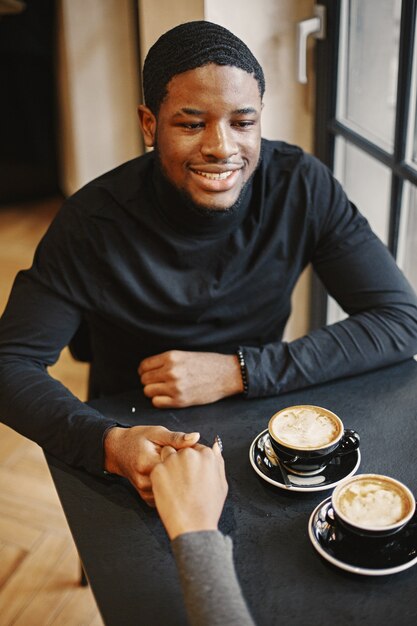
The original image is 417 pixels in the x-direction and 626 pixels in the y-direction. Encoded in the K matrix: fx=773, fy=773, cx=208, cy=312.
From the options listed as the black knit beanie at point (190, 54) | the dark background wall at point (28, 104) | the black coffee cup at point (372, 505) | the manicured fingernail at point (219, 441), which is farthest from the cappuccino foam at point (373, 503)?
the dark background wall at point (28, 104)

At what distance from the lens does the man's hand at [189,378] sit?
4.48 feet

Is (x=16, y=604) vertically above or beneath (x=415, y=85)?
beneath

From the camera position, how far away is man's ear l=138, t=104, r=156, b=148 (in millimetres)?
1471

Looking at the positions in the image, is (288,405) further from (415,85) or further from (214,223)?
(415,85)

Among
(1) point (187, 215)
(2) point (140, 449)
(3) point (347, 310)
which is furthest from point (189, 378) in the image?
(3) point (347, 310)

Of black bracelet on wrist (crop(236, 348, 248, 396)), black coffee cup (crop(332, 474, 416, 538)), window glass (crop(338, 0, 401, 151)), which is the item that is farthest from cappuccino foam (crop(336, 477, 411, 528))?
window glass (crop(338, 0, 401, 151))

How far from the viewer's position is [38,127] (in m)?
4.04

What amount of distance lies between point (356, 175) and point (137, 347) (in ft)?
3.11

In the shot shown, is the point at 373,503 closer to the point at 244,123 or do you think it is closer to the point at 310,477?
the point at 310,477

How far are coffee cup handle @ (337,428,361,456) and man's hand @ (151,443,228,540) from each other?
0.19 meters

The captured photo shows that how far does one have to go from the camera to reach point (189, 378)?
138 cm

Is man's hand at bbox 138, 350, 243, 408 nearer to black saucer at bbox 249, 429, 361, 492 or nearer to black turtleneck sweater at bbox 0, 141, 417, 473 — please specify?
black turtleneck sweater at bbox 0, 141, 417, 473

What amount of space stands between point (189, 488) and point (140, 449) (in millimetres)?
151

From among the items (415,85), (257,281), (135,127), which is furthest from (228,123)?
(135,127)
